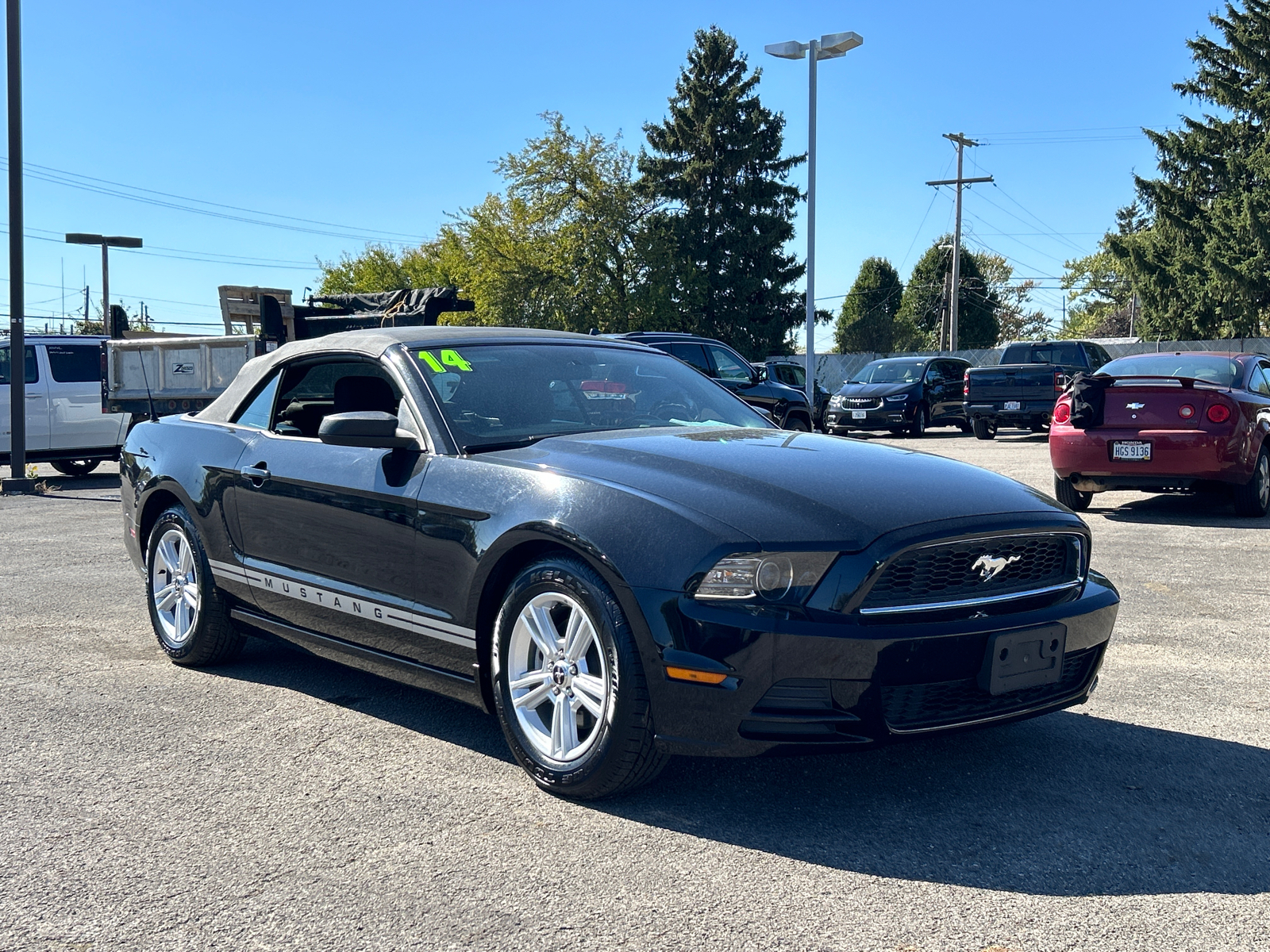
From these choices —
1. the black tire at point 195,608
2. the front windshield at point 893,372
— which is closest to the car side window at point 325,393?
the black tire at point 195,608

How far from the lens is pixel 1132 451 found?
1010 centimetres

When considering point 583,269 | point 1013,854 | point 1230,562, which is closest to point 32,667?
point 1013,854

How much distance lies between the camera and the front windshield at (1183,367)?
10734 mm

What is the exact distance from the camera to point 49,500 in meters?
13.6

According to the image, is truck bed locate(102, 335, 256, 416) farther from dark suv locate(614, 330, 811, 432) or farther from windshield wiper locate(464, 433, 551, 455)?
windshield wiper locate(464, 433, 551, 455)

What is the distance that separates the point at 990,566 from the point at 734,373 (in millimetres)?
14785

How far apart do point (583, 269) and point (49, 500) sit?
42075 mm

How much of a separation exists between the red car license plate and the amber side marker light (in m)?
7.84

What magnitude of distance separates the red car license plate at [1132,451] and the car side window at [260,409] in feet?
24.0

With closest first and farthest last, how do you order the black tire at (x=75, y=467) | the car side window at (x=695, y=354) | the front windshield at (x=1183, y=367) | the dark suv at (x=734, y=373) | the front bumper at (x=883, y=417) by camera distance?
the front windshield at (x=1183, y=367), the black tire at (x=75, y=467), the dark suv at (x=734, y=373), the car side window at (x=695, y=354), the front bumper at (x=883, y=417)

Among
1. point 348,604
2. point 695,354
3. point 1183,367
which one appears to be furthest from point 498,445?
point 695,354

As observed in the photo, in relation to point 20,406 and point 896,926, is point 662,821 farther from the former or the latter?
point 20,406

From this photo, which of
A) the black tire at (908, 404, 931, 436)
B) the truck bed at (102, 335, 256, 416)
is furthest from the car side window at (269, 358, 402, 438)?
the black tire at (908, 404, 931, 436)

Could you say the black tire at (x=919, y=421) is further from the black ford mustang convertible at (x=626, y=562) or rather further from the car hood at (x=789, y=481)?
the car hood at (x=789, y=481)
